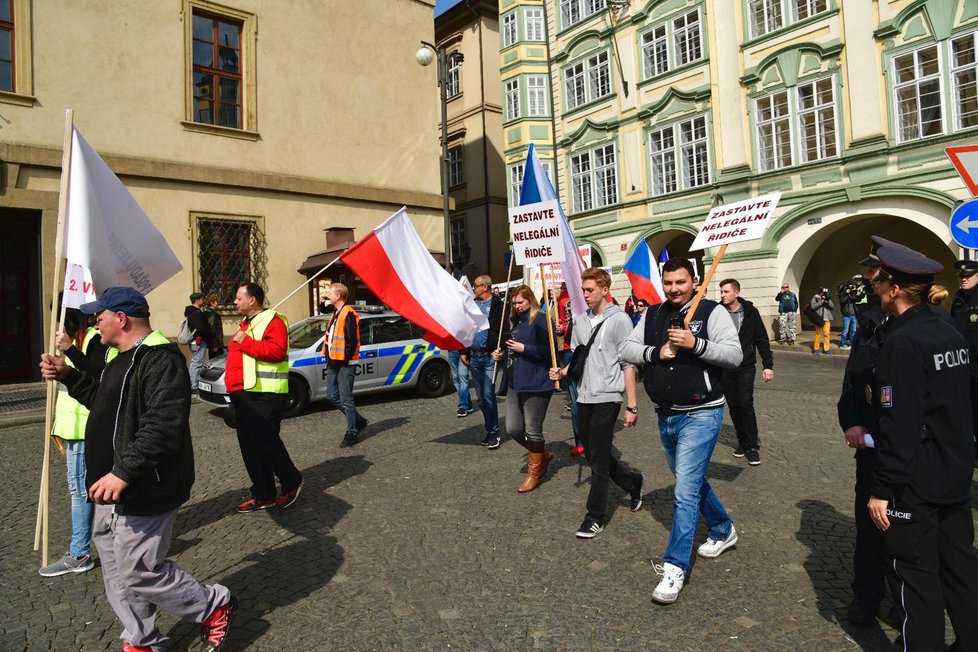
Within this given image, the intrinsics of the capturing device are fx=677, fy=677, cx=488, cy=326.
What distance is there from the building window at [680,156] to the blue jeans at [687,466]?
67.1 ft

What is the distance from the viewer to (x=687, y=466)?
12.5 ft

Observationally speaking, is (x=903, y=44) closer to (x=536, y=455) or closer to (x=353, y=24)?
(x=353, y=24)

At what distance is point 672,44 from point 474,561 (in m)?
23.0

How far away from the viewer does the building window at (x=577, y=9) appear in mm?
26111

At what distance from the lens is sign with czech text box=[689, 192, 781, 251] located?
492cm

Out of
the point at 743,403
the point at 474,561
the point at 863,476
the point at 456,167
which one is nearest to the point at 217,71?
the point at 743,403

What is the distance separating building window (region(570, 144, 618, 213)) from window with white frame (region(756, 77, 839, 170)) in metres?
5.97

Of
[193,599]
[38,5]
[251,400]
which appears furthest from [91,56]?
[193,599]

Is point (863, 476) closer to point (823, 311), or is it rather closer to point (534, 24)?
point (823, 311)

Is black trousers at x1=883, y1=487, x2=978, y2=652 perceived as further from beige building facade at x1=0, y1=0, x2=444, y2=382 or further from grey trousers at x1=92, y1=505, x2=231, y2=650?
beige building facade at x1=0, y1=0, x2=444, y2=382

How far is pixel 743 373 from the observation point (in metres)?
6.78

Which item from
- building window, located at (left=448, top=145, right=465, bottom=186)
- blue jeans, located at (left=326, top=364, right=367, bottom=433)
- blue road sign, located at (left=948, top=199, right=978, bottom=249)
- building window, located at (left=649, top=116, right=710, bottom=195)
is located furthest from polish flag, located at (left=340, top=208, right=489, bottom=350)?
building window, located at (left=448, top=145, right=465, bottom=186)

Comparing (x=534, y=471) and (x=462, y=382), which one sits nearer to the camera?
(x=534, y=471)

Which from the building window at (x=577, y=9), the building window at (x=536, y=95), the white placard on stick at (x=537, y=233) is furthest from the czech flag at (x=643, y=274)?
the building window at (x=536, y=95)
